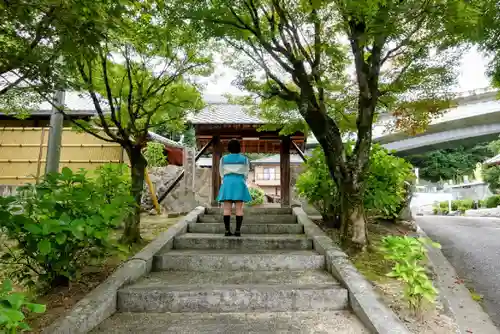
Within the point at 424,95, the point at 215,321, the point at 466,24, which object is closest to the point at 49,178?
the point at 215,321

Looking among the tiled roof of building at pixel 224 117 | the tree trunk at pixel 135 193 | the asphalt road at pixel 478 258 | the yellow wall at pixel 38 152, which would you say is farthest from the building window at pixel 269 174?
the tree trunk at pixel 135 193

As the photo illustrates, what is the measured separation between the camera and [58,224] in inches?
111

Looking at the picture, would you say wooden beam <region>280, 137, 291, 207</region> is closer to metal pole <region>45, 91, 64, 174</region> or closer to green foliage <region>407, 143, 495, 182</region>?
metal pole <region>45, 91, 64, 174</region>

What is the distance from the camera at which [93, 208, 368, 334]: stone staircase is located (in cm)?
313

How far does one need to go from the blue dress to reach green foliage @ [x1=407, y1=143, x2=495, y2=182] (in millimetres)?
28526

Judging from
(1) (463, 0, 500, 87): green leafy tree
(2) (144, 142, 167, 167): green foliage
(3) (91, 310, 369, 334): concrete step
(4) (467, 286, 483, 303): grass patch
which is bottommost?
(3) (91, 310, 369, 334): concrete step

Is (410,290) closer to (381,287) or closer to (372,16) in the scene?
(381,287)

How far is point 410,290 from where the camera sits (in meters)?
3.00

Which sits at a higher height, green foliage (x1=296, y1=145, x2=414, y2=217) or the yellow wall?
the yellow wall

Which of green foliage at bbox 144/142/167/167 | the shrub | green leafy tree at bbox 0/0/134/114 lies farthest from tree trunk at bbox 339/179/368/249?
the shrub

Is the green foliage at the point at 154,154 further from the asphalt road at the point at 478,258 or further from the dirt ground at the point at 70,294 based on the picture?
the asphalt road at the point at 478,258

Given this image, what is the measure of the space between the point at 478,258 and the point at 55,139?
23.7ft

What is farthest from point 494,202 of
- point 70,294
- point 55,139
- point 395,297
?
point 70,294

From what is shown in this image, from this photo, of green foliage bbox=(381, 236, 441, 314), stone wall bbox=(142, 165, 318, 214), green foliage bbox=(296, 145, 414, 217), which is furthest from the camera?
stone wall bbox=(142, 165, 318, 214)
